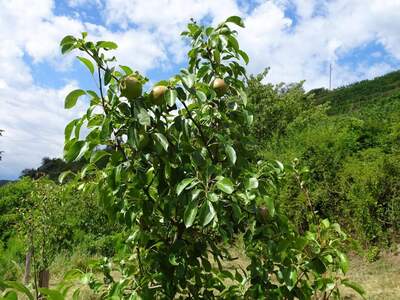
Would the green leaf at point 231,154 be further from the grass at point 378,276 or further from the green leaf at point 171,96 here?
the grass at point 378,276

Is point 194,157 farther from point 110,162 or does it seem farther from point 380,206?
point 380,206

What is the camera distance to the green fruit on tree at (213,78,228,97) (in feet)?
5.37

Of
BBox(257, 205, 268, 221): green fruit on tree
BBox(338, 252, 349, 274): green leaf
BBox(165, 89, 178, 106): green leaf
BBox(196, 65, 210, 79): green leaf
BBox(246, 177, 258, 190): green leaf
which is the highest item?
BBox(196, 65, 210, 79): green leaf

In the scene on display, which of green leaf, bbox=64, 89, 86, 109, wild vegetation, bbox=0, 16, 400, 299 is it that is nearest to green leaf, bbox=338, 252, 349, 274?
wild vegetation, bbox=0, 16, 400, 299

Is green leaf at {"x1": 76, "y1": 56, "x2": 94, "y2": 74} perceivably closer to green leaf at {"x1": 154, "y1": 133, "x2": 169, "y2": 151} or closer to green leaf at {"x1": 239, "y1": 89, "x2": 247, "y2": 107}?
green leaf at {"x1": 154, "y1": 133, "x2": 169, "y2": 151}

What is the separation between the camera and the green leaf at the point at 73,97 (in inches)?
55.1

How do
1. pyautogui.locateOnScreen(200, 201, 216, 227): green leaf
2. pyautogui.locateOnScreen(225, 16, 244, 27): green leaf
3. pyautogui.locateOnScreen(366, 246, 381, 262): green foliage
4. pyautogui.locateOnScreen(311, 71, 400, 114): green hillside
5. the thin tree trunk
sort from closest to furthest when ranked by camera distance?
pyautogui.locateOnScreen(200, 201, 216, 227): green leaf < pyautogui.locateOnScreen(225, 16, 244, 27): green leaf < the thin tree trunk < pyautogui.locateOnScreen(366, 246, 381, 262): green foliage < pyautogui.locateOnScreen(311, 71, 400, 114): green hillside

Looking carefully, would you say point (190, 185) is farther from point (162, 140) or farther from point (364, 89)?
point (364, 89)

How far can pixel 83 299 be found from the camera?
3.74 meters

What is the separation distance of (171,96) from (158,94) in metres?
0.05

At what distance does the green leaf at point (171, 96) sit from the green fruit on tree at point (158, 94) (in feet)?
0.05

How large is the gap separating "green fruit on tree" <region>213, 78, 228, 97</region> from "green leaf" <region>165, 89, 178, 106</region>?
12.4 inches

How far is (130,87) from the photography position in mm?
1343

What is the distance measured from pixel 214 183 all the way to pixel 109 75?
0.50 m
